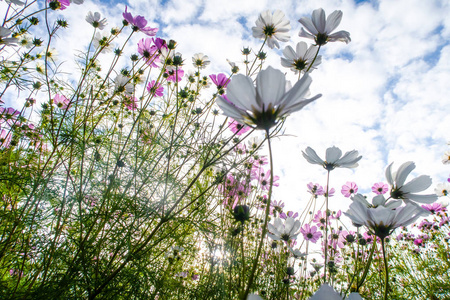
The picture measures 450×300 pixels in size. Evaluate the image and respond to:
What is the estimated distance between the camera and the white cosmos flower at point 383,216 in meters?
0.42

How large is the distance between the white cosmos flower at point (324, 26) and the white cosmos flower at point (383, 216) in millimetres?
568

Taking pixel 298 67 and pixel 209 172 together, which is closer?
pixel 298 67

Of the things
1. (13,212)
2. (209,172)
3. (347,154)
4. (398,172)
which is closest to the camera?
(398,172)

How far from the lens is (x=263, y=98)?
374mm

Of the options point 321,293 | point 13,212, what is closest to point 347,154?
point 321,293

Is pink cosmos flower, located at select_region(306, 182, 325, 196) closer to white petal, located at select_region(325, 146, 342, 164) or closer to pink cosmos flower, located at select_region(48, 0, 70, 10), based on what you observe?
white petal, located at select_region(325, 146, 342, 164)

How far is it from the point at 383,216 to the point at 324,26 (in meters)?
0.61

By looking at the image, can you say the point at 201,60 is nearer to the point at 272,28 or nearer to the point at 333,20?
the point at 272,28

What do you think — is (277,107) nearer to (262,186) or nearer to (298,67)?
(298,67)

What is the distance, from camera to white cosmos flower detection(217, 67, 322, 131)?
357 millimetres

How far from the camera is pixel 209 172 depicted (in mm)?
1384

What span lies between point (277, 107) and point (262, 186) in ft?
4.80

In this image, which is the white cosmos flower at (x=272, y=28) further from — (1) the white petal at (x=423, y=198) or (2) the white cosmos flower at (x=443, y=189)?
(2) the white cosmos flower at (x=443, y=189)

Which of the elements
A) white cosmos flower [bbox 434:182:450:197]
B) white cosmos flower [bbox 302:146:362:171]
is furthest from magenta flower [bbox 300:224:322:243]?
white cosmos flower [bbox 434:182:450:197]
